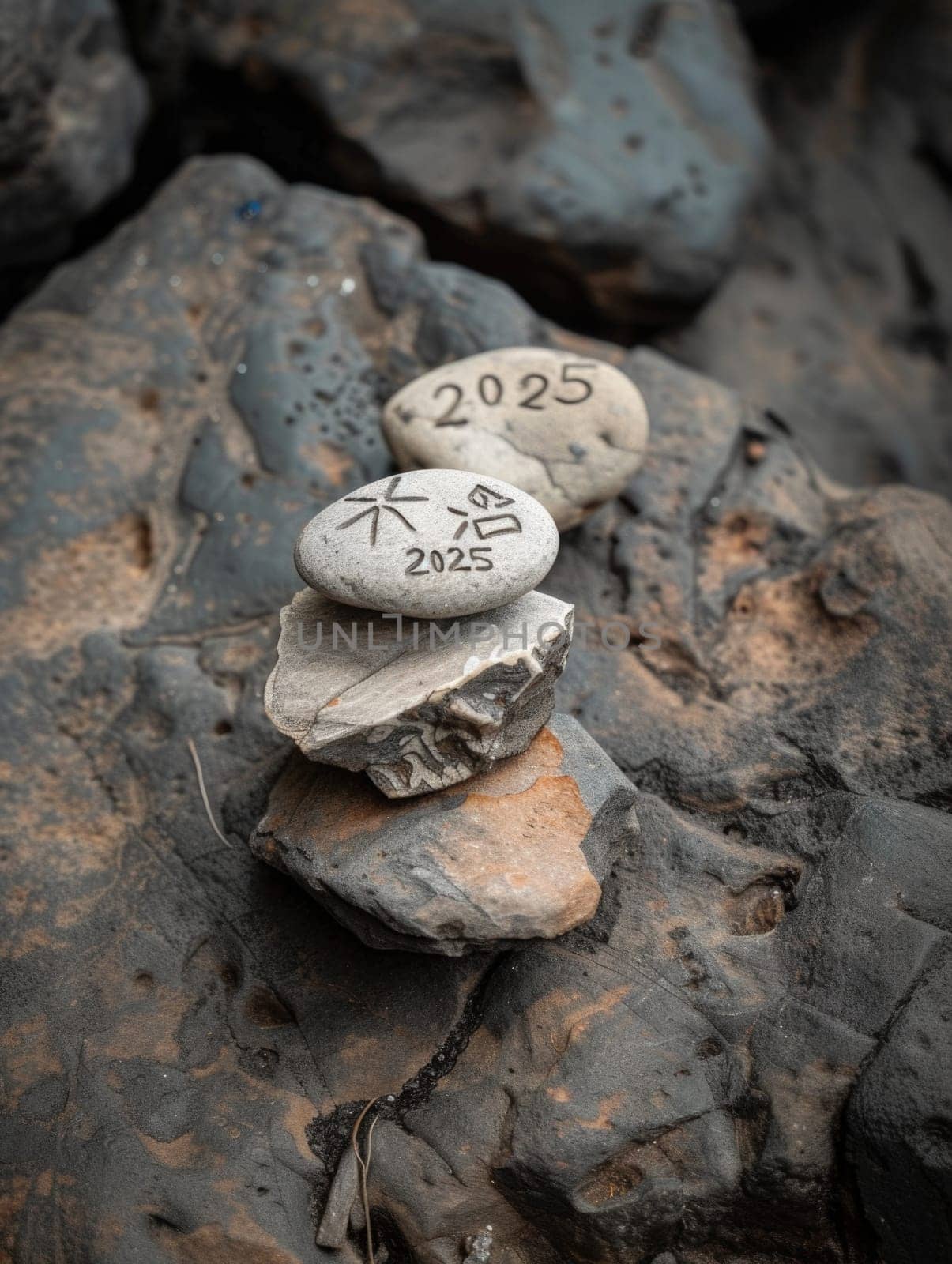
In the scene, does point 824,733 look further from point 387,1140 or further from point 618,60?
point 618,60

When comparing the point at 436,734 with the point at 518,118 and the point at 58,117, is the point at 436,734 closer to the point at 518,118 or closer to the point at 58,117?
the point at 58,117

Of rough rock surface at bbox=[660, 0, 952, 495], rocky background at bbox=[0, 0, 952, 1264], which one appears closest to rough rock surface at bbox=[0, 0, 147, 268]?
rocky background at bbox=[0, 0, 952, 1264]

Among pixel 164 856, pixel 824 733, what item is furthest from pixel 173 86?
pixel 824 733

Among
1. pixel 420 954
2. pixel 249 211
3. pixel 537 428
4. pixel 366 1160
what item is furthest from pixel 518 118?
pixel 366 1160

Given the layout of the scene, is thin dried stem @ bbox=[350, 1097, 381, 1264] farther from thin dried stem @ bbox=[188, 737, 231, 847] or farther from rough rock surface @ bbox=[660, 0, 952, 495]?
rough rock surface @ bbox=[660, 0, 952, 495]

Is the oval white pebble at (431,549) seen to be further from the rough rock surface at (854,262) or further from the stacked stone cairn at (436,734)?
the rough rock surface at (854,262)

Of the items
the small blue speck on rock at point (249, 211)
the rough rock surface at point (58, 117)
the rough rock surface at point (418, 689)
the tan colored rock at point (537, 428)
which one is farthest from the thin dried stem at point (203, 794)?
the rough rock surface at point (58, 117)
